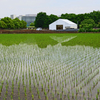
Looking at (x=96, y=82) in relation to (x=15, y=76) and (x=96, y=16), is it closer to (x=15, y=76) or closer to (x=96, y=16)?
(x=15, y=76)

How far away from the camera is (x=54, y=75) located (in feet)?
20.2

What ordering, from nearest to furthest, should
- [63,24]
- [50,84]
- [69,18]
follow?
[50,84] → [63,24] → [69,18]

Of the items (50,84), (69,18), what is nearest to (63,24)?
(69,18)

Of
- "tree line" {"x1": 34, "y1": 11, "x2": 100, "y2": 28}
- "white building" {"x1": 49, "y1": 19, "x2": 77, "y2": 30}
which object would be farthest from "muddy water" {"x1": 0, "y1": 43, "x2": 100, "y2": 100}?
"tree line" {"x1": 34, "y1": 11, "x2": 100, "y2": 28}

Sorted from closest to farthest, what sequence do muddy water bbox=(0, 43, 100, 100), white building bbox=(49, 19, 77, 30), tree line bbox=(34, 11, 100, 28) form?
muddy water bbox=(0, 43, 100, 100) < white building bbox=(49, 19, 77, 30) < tree line bbox=(34, 11, 100, 28)

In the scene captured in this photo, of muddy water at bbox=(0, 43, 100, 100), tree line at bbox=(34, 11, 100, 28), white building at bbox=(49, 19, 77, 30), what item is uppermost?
tree line at bbox=(34, 11, 100, 28)

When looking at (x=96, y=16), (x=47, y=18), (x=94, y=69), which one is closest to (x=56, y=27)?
(x=47, y=18)

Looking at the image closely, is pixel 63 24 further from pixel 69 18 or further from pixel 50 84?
pixel 50 84

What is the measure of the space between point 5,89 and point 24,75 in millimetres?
1461

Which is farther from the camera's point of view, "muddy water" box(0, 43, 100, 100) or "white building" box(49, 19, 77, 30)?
"white building" box(49, 19, 77, 30)

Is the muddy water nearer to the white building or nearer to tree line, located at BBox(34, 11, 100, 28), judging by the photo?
the white building

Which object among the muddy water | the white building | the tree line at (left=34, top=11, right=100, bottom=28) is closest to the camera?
the muddy water

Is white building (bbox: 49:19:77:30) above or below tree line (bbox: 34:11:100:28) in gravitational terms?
below

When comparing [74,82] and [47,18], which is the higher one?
[47,18]
